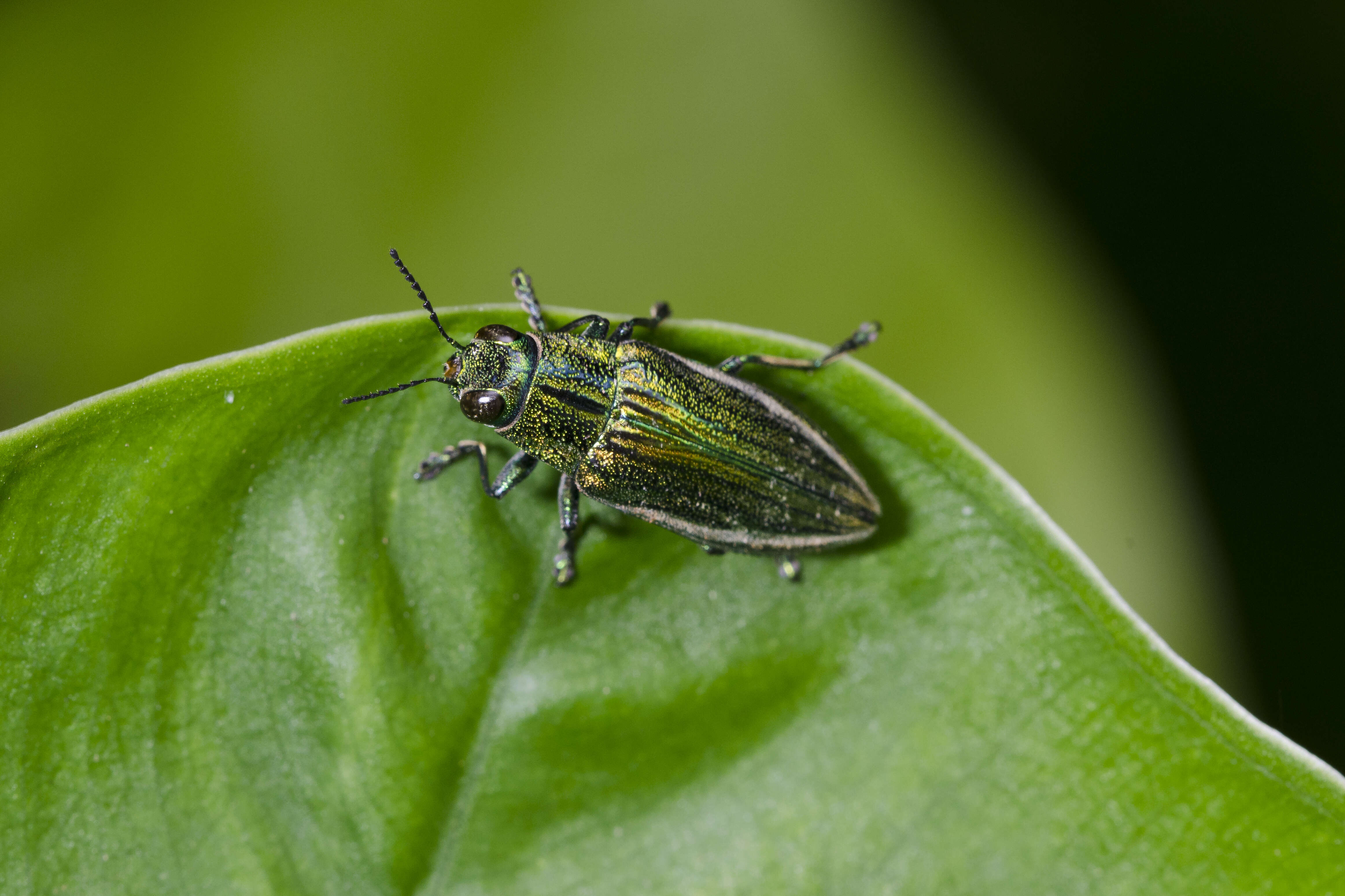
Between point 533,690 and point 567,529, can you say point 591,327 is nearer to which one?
point 567,529

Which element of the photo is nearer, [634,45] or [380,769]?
[380,769]

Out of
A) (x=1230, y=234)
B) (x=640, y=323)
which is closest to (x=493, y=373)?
(x=640, y=323)

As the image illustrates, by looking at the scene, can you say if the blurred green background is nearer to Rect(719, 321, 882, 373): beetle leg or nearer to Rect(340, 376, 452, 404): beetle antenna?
Rect(719, 321, 882, 373): beetle leg

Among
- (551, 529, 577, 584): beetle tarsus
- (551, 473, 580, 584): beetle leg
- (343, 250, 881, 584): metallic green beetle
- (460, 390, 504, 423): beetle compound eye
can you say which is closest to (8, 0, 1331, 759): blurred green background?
(343, 250, 881, 584): metallic green beetle

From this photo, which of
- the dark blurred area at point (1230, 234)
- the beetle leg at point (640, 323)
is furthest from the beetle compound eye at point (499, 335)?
the dark blurred area at point (1230, 234)

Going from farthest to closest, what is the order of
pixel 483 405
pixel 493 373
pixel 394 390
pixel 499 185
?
pixel 499 185 < pixel 493 373 < pixel 483 405 < pixel 394 390

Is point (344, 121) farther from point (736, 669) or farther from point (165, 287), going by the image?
point (736, 669)

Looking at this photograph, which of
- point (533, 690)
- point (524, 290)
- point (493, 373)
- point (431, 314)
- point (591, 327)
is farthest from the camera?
point (524, 290)

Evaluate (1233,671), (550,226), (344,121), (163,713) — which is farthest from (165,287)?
(1233,671)
